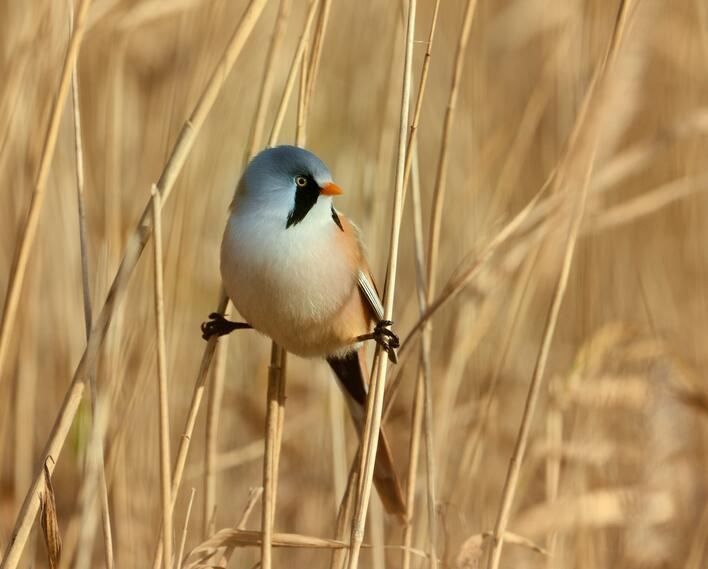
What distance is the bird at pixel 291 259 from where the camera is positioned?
74.8 inches

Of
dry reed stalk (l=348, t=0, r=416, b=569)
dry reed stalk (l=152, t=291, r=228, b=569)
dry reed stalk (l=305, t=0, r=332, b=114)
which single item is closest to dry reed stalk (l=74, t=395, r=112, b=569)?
dry reed stalk (l=152, t=291, r=228, b=569)

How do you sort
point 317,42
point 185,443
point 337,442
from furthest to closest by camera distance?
point 337,442 < point 317,42 < point 185,443

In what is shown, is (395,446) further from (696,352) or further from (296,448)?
(696,352)

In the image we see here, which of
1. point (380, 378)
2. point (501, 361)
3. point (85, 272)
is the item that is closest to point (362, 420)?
point (501, 361)

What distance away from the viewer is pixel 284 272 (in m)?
1.92

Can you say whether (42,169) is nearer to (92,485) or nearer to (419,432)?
(92,485)

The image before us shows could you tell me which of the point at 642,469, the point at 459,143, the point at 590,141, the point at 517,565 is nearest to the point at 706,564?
the point at 642,469

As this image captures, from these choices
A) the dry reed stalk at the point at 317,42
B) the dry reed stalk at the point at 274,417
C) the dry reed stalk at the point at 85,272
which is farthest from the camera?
the dry reed stalk at the point at 317,42

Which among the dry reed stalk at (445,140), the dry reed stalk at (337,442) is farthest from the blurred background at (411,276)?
the dry reed stalk at (445,140)

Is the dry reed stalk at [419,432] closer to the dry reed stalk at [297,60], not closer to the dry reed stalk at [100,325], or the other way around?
the dry reed stalk at [297,60]

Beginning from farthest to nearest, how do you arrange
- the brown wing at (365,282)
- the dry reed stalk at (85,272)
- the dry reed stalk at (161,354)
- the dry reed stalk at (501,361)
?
the dry reed stalk at (501,361) → the brown wing at (365,282) → the dry reed stalk at (85,272) → the dry reed stalk at (161,354)

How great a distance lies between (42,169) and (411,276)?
196 centimetres

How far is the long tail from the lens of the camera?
2.17m

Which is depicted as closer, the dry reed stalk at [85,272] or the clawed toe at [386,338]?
the dry reed stalk at [85,272]
